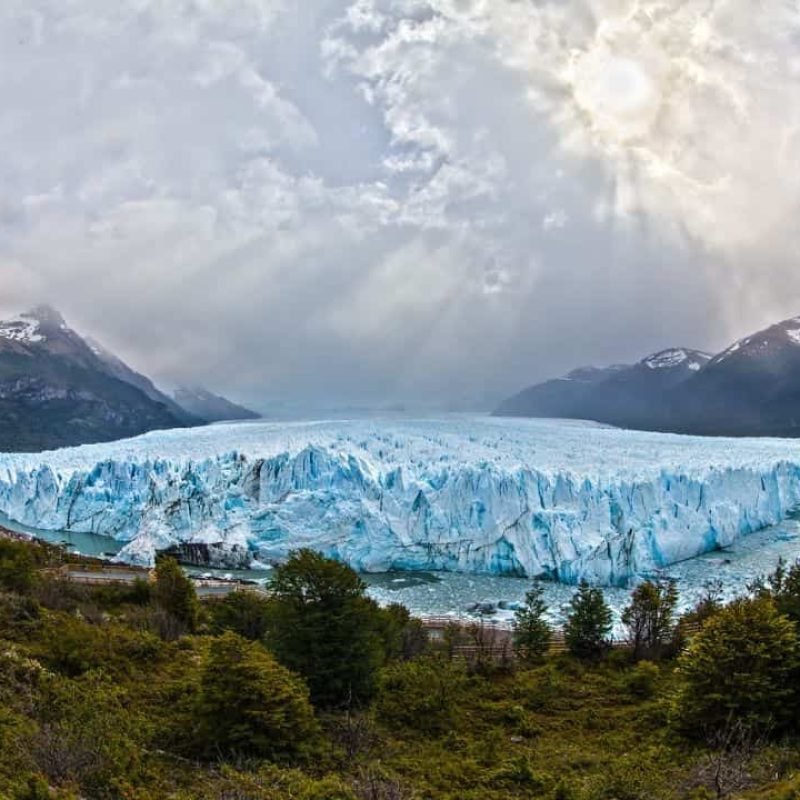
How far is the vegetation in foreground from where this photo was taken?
7262 mm

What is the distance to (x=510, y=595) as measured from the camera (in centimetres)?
2834

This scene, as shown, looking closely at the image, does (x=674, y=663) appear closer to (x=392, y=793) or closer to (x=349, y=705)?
(x=349, y=705)

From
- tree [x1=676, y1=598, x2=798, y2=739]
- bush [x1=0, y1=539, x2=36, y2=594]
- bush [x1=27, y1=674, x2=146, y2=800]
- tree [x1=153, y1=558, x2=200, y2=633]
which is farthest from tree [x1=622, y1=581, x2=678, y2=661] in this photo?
bush [x1=0, y1=539, x2=36, y2=594]

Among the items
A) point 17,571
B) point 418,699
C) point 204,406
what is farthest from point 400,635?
point 204,406

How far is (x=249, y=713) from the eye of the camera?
861 centimetres

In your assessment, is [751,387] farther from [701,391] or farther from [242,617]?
[242,617]

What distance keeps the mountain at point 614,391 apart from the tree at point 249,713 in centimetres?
9878

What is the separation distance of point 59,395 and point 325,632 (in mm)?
119445

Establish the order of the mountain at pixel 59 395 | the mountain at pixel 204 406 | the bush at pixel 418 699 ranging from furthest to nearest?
the mountain at pixel 204 406
the mountain at pixel 59 395
the bush at pixel 418 699

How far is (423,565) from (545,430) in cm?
1630

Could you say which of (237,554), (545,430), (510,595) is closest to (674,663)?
(510,595)

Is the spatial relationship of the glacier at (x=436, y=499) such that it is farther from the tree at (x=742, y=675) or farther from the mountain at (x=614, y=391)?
the mountain at (x=614, y=391)

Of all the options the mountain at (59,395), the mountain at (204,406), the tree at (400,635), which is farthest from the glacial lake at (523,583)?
the mountain at (204,406)

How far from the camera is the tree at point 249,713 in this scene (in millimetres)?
8594
